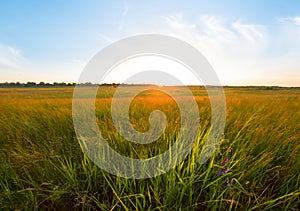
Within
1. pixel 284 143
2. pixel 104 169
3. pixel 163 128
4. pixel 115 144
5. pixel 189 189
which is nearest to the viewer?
pixel 189 189

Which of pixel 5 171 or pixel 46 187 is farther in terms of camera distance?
pixel 5 171

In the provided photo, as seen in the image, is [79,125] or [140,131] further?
[79,125]

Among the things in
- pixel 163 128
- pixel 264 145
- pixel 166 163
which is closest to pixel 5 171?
pixel 166 163

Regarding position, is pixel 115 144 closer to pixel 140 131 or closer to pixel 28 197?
pixel 140 131

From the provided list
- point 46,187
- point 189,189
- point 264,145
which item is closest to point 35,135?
point 46,187

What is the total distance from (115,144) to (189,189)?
2.94ft

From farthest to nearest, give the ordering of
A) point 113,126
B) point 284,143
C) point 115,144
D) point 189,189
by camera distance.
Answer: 1. point 113,126
2. point 284,143
3. point 115,144
4. point 189,189

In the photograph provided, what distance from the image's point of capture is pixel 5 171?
2080 millimetres

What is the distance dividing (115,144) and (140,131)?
1.88 feet

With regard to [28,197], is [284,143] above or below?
above

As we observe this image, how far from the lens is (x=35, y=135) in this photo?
10.3ft

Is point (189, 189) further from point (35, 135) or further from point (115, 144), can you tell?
point (35, 135)

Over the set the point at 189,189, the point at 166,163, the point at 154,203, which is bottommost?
the point at 154,203

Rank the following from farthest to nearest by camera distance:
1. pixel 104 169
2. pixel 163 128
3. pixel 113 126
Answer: pixel 113 126 < pixel 163 128 < pixel 104 169
